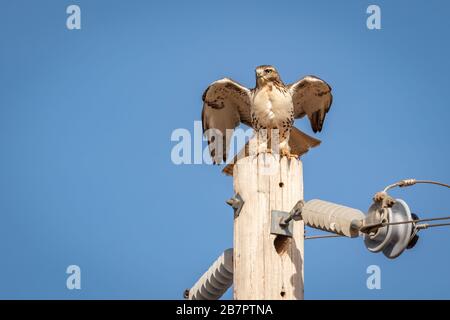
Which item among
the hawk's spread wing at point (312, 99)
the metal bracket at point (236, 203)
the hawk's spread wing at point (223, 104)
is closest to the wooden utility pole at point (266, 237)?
the metal bracket at point (236, 203)

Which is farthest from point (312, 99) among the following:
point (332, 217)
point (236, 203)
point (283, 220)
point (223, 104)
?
point (332, 217)

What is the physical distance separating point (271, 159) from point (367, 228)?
116cm

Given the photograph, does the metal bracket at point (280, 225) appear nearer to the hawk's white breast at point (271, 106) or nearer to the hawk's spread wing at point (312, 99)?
the hawk's white breast at point (271, 106)

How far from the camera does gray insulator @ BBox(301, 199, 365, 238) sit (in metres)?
6.56

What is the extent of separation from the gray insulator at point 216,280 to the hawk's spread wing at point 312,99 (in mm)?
3838

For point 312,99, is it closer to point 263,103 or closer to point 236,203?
point 263,103

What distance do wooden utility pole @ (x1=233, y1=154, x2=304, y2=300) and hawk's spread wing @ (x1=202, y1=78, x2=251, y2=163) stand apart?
3.77 meters

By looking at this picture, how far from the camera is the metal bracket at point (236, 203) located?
24.2 feet

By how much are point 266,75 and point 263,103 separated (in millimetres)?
765

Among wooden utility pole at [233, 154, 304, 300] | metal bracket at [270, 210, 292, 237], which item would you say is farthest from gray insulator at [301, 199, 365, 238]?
wooden utility pole at [233, 154, 304, 300]

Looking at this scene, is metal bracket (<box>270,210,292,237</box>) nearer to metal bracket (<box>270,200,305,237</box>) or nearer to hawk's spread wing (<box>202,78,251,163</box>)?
metal bracket (<box>270,200,305,237</box>)
